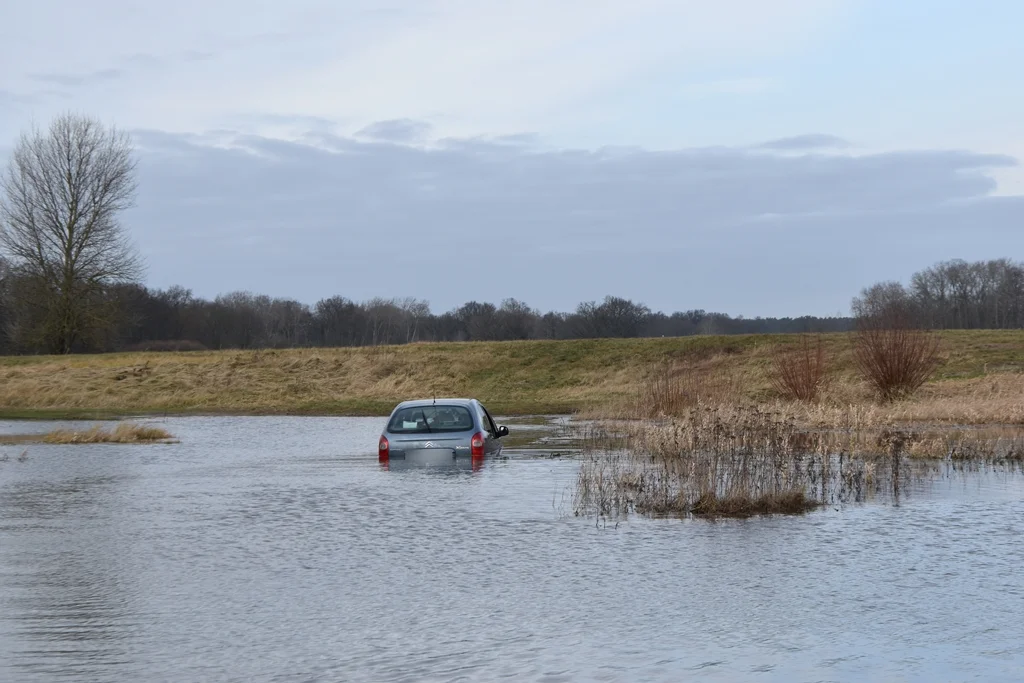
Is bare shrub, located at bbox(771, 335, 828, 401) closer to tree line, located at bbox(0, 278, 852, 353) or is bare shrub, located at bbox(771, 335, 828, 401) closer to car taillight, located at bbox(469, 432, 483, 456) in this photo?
car taillight, located at bbox(469, 432, 483, 456)

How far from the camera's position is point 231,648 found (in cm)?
831

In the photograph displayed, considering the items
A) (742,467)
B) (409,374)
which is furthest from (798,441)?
(409,374)

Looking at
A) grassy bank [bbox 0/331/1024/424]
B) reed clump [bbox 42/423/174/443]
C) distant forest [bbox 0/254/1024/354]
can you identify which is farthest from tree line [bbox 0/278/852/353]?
reed clump [bbox 42/423/174/443]

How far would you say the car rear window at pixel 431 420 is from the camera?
19688mm

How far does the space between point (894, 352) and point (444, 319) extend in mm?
121719

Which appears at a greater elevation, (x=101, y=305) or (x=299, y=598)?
(x=101, y=305)

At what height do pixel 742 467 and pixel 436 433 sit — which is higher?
pixel 436 433

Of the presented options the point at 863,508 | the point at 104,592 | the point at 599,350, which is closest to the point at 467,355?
the point at 599,350

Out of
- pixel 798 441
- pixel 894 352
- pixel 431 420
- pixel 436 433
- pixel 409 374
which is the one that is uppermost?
pixel 894 352

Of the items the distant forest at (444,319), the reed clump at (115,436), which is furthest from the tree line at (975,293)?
the reed clump at (115,436)

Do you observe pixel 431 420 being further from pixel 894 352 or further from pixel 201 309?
pixel 201 309

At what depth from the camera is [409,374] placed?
60.3m

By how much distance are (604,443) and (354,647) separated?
18.8 meters

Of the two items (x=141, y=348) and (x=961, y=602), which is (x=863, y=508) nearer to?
(x=961, y=602)
